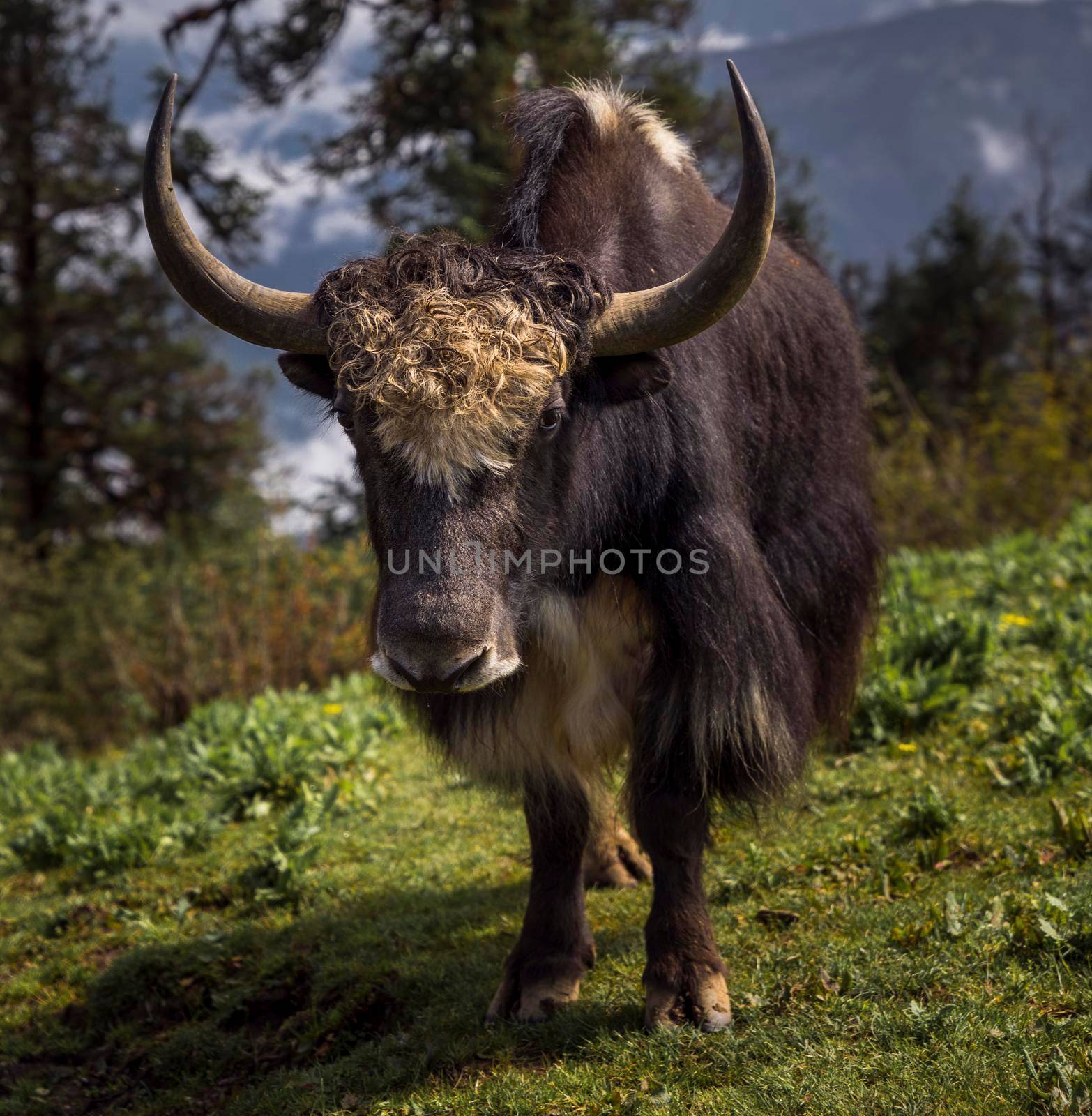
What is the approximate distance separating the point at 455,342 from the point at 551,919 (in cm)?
193

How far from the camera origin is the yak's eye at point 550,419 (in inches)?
115

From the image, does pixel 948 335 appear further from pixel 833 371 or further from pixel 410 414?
pixel 410 414

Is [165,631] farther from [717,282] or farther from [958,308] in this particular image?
[958,308]

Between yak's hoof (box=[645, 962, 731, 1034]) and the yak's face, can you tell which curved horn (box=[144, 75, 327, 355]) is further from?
yak's hoof (box=[645, 962, 731, 1034])

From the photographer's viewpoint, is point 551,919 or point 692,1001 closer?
point 692,1001

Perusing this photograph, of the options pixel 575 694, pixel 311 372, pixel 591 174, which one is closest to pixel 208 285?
pixel 311 372

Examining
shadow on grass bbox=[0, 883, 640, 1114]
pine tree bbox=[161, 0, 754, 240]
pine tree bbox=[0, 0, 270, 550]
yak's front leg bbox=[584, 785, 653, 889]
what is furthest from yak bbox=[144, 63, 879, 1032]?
pine tree bbox=[0, 0, 270, 550]

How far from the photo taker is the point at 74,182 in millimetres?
19781

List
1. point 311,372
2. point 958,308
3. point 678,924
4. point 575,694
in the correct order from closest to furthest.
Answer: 1. point 311,372
2. point 678,924
3. point 575,694
4. point 958,308

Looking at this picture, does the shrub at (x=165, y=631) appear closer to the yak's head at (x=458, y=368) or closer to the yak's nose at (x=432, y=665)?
the yak's head at (x=458, y=368)

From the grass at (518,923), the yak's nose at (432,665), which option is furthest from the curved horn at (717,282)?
the grass at (518,923)

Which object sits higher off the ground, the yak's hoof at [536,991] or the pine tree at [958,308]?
the pine tree at [958,308]

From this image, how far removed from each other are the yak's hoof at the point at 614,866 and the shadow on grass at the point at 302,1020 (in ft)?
0.98

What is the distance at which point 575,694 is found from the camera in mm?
3445
